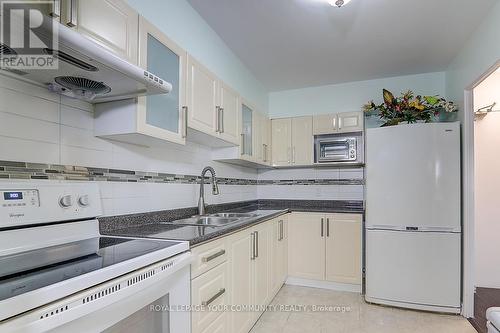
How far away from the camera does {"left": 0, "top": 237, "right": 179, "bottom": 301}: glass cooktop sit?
737mm

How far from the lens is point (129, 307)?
95cm

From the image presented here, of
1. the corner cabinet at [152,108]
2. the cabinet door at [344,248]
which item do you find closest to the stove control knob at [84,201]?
the corner cabinet at [152,108]

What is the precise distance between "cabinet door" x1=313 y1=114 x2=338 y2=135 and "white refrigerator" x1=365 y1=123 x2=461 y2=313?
734 millimetres

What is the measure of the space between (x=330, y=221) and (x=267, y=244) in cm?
94

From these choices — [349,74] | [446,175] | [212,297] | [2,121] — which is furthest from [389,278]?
[2,121]

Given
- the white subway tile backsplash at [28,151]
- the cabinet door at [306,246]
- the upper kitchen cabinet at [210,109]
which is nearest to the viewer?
the white subway tile backsplash at [28,151]

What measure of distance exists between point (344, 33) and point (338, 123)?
3.93 feet

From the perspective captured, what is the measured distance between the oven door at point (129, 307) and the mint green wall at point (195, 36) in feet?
4.86

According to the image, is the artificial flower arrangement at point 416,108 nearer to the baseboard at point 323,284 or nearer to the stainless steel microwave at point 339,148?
the stainless steel microwave at point 339,148

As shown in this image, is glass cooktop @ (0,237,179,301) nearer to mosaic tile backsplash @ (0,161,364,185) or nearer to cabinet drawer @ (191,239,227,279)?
cabinet drawer @ (191,239,227,279)

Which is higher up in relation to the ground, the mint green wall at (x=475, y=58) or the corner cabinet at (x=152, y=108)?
the mint green wall at (x=475, y=58)

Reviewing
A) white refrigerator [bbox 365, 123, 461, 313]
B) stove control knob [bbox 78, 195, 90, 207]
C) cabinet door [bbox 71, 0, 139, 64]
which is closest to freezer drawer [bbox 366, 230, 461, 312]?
white refrigerator [bbox 365, 123, 461, 313]

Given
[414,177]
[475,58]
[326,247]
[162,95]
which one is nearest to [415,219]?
[414,177]

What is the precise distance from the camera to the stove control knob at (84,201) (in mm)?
1271
